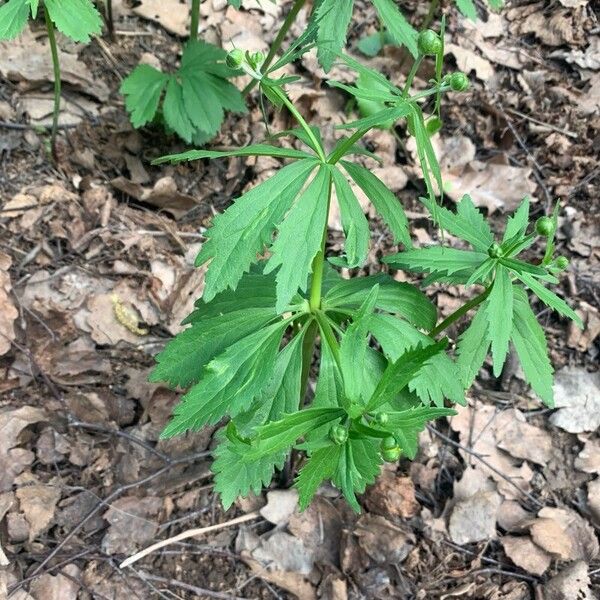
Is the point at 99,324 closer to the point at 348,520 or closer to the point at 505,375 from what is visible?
the point at 348,520

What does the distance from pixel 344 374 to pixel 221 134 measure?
2.33m

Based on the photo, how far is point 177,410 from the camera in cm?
182

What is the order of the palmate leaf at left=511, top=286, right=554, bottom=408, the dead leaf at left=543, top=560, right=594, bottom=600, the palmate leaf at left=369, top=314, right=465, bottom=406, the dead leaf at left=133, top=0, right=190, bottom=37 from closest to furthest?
the palmate leaf at left=369, top=314, right=465, bottom=406 → the palmate leaf at left=511, top=286, right=554, bottom=408 → the dead leaf at left=543, top=560, right=594, bottom=600 → the dead leaf at left=133, top=0, right=190, bottom=37

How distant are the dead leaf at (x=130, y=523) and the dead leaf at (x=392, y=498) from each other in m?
0.85

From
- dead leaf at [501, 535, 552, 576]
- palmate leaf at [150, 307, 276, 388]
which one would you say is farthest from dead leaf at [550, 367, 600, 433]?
palmate leaf at [150, 307, 276, 388]

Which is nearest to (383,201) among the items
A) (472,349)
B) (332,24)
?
(472,349)

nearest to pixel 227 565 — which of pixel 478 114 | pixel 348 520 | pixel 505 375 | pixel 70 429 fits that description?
pixel 348 520

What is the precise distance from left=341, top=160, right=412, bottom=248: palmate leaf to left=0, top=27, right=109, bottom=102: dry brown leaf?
2.26 meters

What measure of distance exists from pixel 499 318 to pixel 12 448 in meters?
1.92

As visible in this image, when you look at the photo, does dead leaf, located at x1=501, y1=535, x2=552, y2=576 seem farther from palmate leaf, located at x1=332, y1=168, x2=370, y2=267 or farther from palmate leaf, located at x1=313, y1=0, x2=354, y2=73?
palmate leaf, located at x1=313, y1=0, x2=354, y2=73

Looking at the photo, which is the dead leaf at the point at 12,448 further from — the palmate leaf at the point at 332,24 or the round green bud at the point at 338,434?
the palmate leaf at the point at 332,24

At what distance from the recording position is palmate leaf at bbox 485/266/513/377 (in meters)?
1.83

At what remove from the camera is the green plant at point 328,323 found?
5.22 feet

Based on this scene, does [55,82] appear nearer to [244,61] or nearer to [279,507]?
[244,61]
